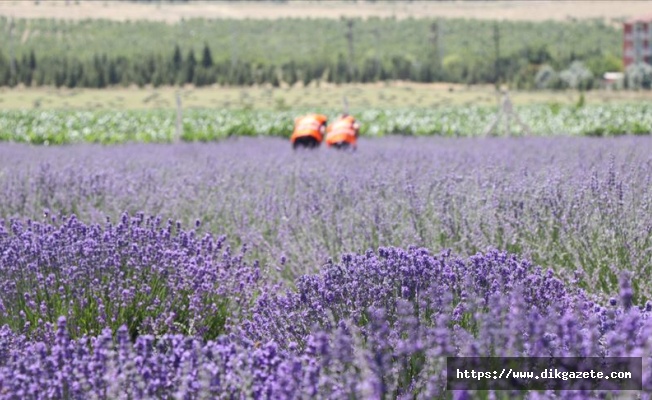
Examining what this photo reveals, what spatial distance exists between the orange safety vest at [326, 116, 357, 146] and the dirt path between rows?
6068 centimetres

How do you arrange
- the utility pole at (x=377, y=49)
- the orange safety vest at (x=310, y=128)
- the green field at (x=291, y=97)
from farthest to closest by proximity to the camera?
the utility pole at (x=377, y=49) < the green field at (x=291, y=97) < the orange safety vest at (x=310, y=128)

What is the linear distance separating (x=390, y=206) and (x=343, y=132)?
553 centimetres

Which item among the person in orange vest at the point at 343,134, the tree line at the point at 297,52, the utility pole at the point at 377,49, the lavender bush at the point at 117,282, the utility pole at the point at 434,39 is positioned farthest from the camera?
the utility pole at the point at 434,39

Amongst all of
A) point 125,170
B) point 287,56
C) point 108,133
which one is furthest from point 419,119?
point 287,56

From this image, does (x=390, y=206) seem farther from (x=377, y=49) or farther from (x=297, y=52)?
(x=377, y=49)

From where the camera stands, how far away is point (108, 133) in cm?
2356

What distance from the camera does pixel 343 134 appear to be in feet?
34.9

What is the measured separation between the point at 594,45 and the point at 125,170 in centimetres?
8309

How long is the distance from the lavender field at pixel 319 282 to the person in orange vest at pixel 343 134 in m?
3.83

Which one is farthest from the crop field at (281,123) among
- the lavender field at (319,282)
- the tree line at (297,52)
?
the lavender field at (319,282)

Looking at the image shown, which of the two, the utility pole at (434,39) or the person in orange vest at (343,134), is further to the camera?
the utility pole at (434,39)

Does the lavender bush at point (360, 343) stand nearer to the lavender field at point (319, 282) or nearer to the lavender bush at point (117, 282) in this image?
the lavender field at point (319, 282)

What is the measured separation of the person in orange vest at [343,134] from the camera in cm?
1055

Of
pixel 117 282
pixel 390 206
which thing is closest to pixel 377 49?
pixel 390 206
